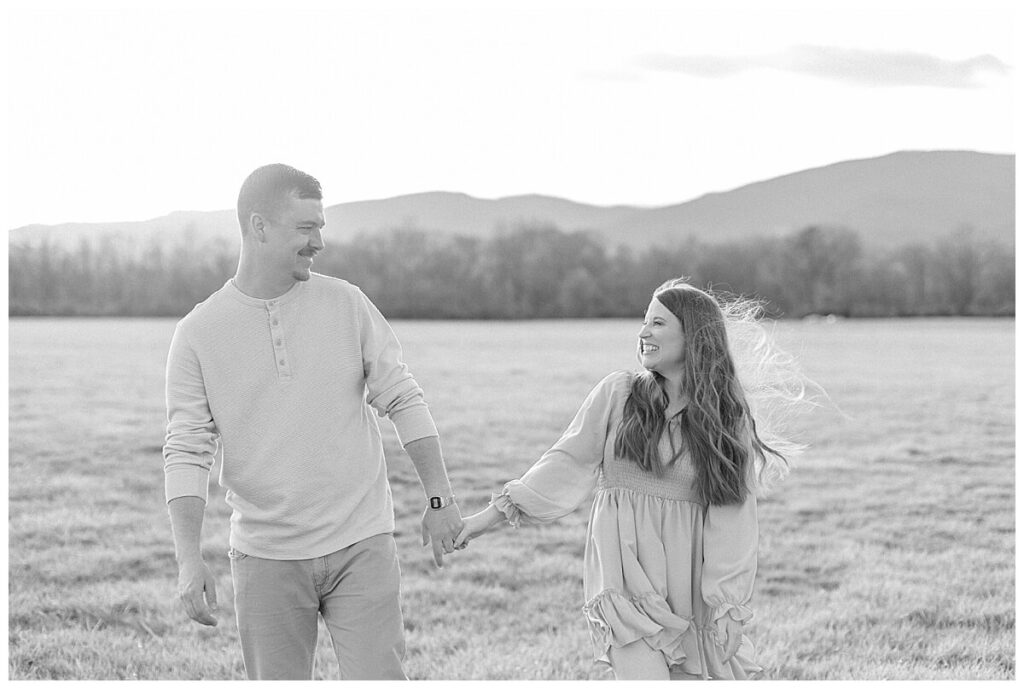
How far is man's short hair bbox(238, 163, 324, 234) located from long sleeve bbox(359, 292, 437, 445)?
0.35 meters

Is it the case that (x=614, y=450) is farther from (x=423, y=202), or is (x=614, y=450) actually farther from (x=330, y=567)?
(x=423, y=202)

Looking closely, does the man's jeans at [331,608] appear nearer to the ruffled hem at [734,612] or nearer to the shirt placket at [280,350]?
the shirt placket at [280,350]

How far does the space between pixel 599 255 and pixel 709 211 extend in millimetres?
16031

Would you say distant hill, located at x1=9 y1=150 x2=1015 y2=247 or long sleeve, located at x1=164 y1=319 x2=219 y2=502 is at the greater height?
distant hill, located at x1=9 y1=150 x2=1015 y2=247

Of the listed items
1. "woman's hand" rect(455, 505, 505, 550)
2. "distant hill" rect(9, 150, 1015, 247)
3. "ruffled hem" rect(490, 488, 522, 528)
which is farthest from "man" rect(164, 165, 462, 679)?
"distant hill" rect(9, 150, 1015, 247)

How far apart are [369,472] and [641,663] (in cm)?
97

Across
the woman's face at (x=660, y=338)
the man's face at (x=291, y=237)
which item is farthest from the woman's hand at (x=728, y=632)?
the man's face at (x=291, y=237)

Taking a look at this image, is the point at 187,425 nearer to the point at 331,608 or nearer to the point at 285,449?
the point at 285,449

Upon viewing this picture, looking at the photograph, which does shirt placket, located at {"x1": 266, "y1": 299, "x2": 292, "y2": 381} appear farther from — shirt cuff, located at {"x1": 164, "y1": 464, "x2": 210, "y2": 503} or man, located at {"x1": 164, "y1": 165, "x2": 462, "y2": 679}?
shirt cuff, located at {"x1": 164, "y1": 464, "x2": 210, "y2": 503}

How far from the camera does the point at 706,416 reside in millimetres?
3156

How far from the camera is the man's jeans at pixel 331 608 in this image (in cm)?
293

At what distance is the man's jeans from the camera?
2.93 m

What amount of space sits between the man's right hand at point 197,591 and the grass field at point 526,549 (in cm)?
208

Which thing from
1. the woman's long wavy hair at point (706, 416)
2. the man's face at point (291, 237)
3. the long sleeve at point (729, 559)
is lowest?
the long sleeve at point (729, 559)
